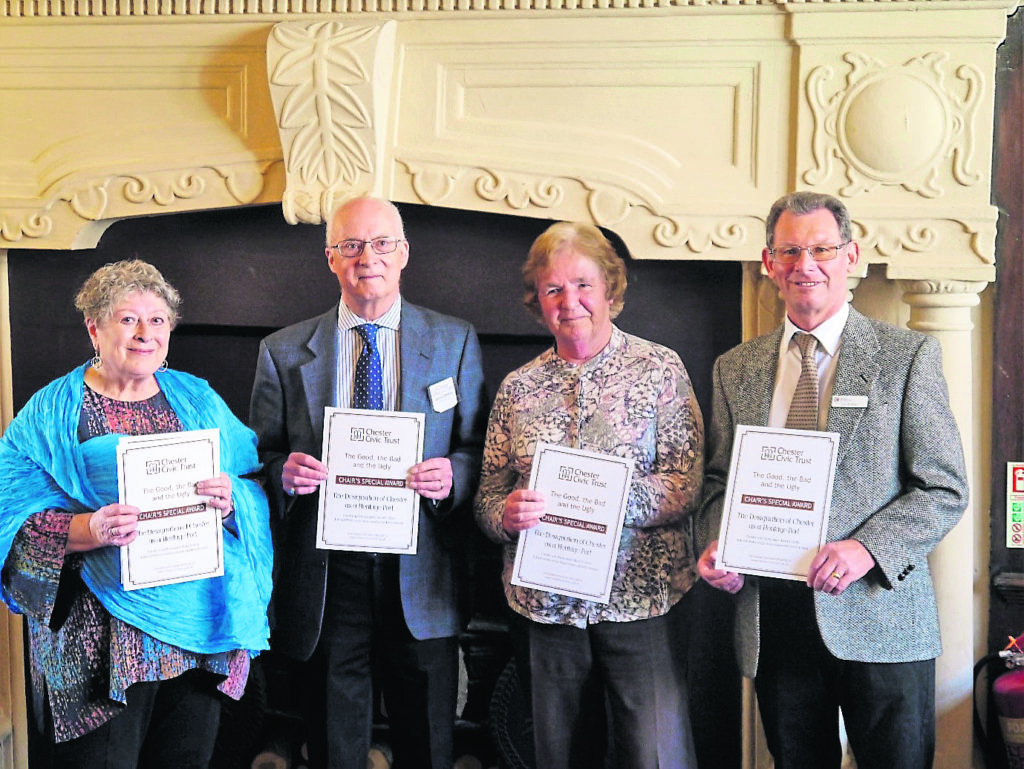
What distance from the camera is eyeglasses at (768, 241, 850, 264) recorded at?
1.92 metres

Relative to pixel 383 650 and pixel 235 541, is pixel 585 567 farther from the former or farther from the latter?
pixel 235 541

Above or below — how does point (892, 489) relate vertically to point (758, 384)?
below

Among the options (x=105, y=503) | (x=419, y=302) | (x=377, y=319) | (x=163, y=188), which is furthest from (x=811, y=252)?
(x=163, y=188)

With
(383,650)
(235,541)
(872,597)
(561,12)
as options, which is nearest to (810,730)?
(872,597)

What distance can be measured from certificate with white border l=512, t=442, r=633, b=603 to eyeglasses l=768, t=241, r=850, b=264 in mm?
500

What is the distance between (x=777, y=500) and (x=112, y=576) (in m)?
1.30

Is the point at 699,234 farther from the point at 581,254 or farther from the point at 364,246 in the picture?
the point at 364,246

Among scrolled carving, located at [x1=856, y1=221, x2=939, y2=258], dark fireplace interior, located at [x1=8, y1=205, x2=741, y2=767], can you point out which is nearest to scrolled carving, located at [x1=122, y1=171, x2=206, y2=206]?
dark fireplace interior, located at [x1=8, y1=205, x2=741, y2=767]

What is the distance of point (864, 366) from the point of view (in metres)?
1.93

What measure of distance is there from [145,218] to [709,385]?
1.65m

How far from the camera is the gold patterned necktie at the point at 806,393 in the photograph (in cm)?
197

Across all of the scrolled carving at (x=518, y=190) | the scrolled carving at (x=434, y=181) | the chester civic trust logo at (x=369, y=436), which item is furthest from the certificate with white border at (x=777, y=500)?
the scrolled carving at (x=434, y=181)

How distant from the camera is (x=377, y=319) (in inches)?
89.7

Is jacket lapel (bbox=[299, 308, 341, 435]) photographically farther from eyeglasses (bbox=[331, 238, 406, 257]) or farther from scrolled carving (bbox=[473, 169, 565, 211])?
scrolled carving (bbox=[473, 169, 565, 211])
